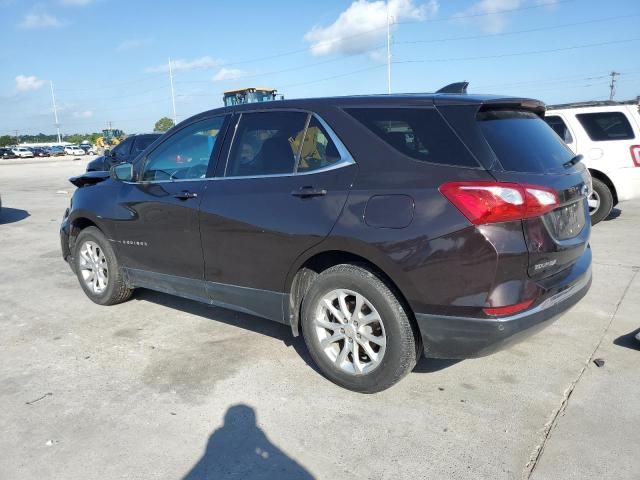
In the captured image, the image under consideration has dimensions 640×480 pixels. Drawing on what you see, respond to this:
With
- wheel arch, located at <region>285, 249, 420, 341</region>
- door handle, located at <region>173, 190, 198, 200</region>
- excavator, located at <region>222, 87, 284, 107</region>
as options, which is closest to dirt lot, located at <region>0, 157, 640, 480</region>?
wheel arch, located at <region>285, 249, 420, 341</region>

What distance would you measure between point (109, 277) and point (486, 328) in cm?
352

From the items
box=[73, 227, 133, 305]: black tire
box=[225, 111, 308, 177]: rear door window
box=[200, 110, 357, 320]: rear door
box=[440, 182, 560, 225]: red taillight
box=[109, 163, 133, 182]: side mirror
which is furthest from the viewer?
box=[73, 227, 133, 305]: black tire

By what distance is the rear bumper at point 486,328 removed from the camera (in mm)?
2742

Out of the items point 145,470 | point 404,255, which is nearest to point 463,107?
point 404,255

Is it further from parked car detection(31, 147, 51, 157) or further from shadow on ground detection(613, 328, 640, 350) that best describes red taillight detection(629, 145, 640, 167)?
parked car detection(31, 147, 51, 157)

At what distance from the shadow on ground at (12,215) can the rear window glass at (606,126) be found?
10595mm

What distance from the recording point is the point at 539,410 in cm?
302

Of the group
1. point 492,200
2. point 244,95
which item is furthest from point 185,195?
point 244,95

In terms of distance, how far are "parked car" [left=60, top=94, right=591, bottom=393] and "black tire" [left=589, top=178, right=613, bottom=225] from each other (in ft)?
17.6

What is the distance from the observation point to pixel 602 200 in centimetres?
815

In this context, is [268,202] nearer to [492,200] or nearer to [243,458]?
[492,200]

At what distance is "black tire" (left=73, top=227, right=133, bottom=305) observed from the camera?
4805 millimetres

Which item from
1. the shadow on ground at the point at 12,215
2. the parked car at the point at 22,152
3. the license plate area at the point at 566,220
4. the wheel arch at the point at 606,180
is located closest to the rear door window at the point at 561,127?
the wheel arch at the point at 606,180

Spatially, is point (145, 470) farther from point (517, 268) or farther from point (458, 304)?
point (517, 268)
